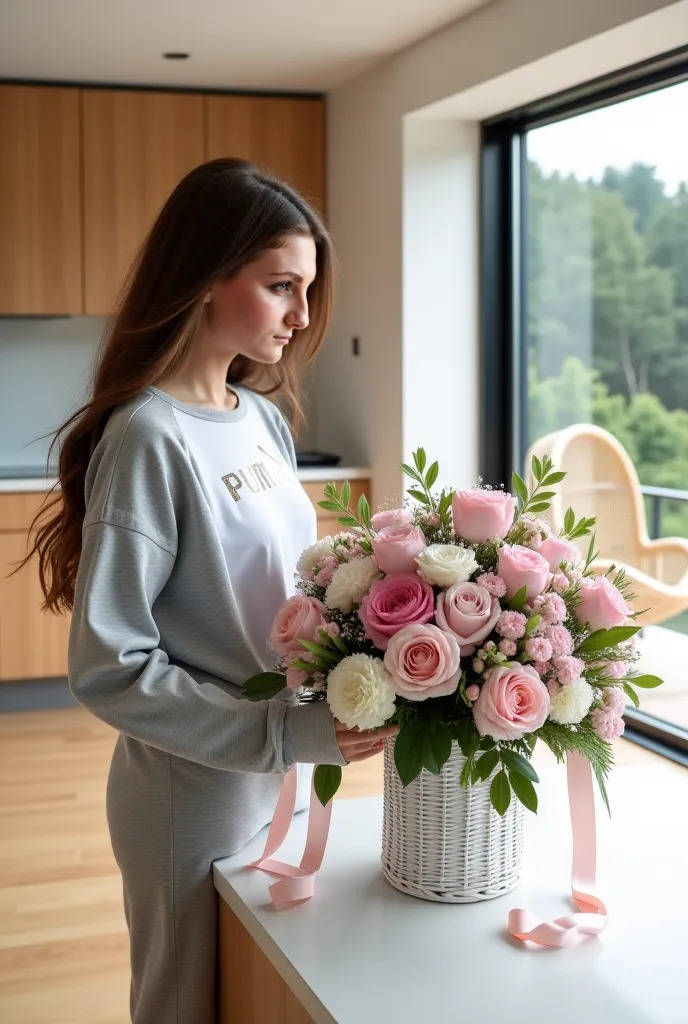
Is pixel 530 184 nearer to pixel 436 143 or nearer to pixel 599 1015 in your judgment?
pixel 436 143

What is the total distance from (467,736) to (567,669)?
12cm

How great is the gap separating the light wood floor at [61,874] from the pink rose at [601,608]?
1.65 metres

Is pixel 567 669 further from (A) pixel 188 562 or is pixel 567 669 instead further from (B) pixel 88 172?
(B) pixel 88 172

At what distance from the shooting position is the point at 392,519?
130 cm

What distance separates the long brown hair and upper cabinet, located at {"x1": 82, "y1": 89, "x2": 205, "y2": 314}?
11.3 feet

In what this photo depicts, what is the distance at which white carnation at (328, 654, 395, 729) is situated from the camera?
114 centimetres

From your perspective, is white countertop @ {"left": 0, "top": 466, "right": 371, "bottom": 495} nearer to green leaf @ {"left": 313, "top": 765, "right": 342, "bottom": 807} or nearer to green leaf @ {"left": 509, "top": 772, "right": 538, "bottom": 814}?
green leaf @ {"left": 313, "top": 765, "right": 342, "bottom": 807}

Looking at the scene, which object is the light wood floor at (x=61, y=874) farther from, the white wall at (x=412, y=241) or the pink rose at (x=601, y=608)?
the pink rose at (x=601, y=608)

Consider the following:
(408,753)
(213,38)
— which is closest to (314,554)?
(408,753)

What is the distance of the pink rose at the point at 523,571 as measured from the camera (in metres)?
1.17

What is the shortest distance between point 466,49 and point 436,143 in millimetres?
551

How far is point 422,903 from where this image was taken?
130 centimetres

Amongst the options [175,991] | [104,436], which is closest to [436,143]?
[104,436]

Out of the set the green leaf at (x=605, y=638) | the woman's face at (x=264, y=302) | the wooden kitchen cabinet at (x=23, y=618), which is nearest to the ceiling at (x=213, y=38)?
the wooden kitchen cabinet at (x=23, y=618)
